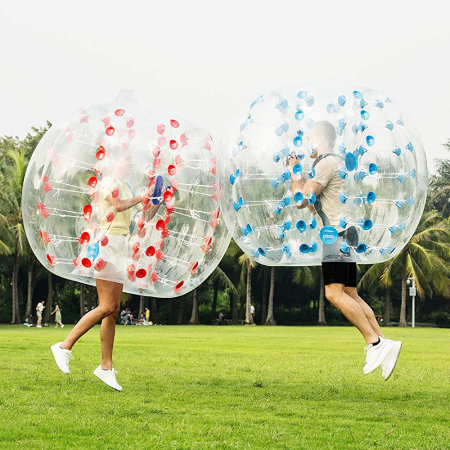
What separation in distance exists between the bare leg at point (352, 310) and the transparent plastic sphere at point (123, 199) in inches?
54.1

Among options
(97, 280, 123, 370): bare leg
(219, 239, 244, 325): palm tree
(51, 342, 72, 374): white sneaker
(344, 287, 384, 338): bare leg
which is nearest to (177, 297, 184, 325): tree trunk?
(219, 239, 244, 325): palm tree

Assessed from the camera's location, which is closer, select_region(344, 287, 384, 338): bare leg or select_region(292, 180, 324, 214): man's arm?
select_region(292, 180, 324, 214): man's arm

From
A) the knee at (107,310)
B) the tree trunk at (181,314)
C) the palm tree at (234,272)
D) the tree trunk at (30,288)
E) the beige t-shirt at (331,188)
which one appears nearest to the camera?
the beige t-shirt at (331,188)

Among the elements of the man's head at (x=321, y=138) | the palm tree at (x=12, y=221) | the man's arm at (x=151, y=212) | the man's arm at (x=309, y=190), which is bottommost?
the man's arm at (x=151, y=212)

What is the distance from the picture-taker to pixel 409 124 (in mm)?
6602

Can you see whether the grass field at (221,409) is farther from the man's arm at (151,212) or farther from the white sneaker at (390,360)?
the man's arm at (151,212)

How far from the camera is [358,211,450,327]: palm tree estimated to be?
41.9 meters

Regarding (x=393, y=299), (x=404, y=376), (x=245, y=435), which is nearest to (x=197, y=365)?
(x=404, y=376)

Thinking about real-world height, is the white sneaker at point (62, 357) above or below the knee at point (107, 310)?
below

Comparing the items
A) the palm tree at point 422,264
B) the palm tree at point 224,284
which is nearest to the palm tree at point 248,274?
the palm tree at point 224,284

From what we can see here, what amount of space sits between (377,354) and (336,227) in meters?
1.18

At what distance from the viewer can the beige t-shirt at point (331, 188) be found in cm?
602

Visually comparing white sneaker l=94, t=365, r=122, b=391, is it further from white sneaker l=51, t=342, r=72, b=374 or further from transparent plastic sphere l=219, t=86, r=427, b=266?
transparent plastic sphere l=219, t=86, r=427, b=266

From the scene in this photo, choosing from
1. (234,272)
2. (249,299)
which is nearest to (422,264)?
(249,299)
